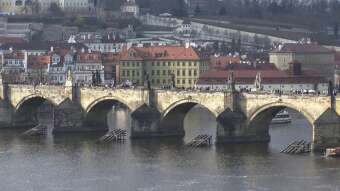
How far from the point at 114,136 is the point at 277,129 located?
463 inches

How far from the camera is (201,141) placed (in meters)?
73.4

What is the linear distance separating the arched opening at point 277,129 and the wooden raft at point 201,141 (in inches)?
99.1

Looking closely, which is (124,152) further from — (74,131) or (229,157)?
(74,131)

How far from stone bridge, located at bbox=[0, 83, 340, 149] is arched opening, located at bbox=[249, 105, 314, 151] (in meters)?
0.06

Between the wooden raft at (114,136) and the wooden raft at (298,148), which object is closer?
the wooden raft at (298,148)

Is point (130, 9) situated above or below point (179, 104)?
above

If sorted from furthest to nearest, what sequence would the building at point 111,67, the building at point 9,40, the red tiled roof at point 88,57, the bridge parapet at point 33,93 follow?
the building at point 9,40 → the red tiled roof at point 88,57 → the building at point 111,67 → the bridge parapet at point 33,93

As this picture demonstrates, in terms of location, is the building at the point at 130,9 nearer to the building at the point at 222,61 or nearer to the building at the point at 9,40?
the building at the point at 9,40

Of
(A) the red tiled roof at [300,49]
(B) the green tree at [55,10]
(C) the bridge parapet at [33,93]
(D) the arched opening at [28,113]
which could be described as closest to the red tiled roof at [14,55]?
(A) the red tiled roof at [300,49]

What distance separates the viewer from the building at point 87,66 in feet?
371

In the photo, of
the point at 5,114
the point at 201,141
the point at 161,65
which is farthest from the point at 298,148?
the point at 161,65

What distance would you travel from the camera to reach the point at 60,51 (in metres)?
120

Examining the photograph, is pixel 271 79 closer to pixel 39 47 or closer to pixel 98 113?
pixel 98 113

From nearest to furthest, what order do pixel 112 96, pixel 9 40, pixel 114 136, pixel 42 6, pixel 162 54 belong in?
pixel 114 136
pixel 112 96
pixel 162 54
pixel 9 40
pixel 42 6
